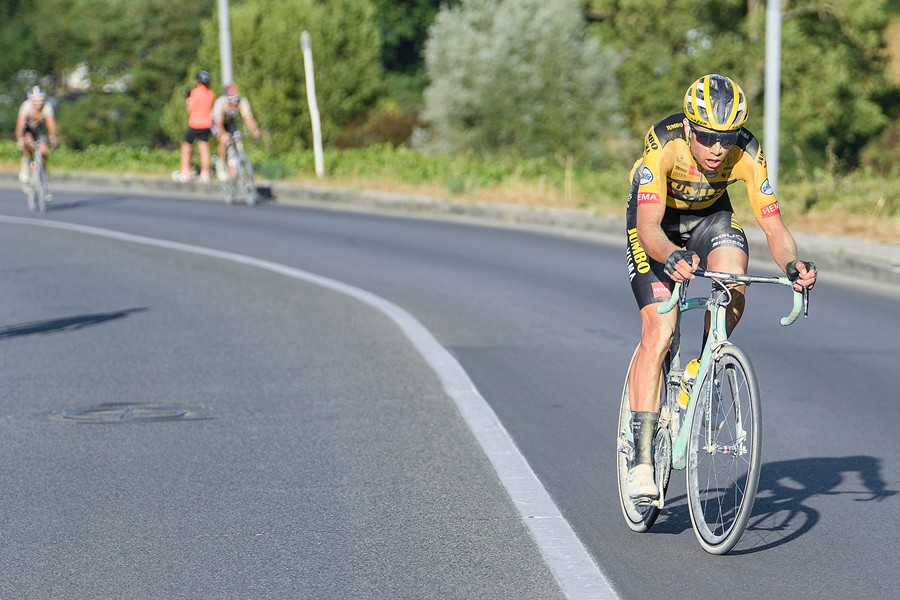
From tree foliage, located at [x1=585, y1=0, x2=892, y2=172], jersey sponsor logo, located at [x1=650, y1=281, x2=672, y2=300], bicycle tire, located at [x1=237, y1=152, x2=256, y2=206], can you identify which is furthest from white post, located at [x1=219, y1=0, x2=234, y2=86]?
jersey sponsor logo, located at [x1=650, y1=281, x2=672, y2=300]

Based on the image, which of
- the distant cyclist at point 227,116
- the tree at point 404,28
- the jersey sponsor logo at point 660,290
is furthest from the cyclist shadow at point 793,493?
the tree at point 404,28

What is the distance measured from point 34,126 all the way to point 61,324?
10.7 meters

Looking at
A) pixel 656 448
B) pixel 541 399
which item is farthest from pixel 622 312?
pixel 656 448

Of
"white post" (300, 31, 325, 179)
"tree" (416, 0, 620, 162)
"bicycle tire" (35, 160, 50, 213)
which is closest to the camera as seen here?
"bicycle tire" (35, 160, 50, 213)

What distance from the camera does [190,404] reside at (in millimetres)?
8438

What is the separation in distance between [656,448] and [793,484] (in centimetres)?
112

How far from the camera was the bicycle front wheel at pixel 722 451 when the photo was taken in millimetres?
5172

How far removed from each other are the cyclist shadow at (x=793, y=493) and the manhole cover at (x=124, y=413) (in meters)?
3.21

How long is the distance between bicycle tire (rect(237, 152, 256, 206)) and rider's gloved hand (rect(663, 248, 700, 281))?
17.6m

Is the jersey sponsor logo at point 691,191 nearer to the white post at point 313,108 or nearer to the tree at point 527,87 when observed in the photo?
the white post at point 313,108

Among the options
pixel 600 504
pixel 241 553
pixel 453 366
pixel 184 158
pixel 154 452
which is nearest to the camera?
pixel 241 553

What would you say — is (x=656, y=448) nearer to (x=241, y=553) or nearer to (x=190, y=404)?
(x=241, y=553)

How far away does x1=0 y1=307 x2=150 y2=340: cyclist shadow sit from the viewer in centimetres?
1127

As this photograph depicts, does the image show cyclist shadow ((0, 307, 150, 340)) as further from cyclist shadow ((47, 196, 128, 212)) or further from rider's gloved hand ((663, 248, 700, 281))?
cyclist shadow ((47, 196, 128, 212))
